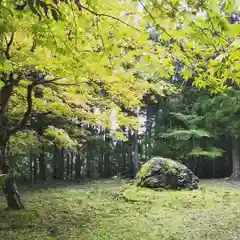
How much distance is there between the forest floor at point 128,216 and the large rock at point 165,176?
0.96 ft

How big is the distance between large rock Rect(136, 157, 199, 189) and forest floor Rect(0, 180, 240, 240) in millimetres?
292

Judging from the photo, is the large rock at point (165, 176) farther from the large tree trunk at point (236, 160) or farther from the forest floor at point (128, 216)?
the large tree trunk at point (236, 160)

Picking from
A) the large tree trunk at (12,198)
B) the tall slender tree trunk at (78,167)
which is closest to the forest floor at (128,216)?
the large tree trunk at (12,198)

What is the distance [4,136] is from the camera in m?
4.61

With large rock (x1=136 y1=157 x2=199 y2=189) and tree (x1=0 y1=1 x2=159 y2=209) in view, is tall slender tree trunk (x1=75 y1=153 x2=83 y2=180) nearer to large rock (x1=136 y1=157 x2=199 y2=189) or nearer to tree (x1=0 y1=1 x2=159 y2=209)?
large rock (x1=136 y1=157 x2=199 y2=189)

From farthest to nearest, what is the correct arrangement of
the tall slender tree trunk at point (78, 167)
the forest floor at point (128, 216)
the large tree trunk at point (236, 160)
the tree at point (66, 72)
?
the tall slender tree trunk at point (78, 167), the large tree trunk at point (236, 160), the forest floor at point (128, 216), the tree at point (66, 72)

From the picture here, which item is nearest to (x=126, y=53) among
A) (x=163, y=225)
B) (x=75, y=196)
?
(x=163, y=225)

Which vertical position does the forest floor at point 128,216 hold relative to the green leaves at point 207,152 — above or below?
below

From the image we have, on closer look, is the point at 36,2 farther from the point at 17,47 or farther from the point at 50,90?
the point at 50,90

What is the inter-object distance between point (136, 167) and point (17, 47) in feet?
27.4

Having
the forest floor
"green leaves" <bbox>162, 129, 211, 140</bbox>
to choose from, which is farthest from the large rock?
"green leaves" <bbox>162, 129, 211, 140</bbox>

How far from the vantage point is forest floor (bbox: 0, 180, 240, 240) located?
4216 mm

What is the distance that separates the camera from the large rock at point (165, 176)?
740cm

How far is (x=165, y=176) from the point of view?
7.52 metres
